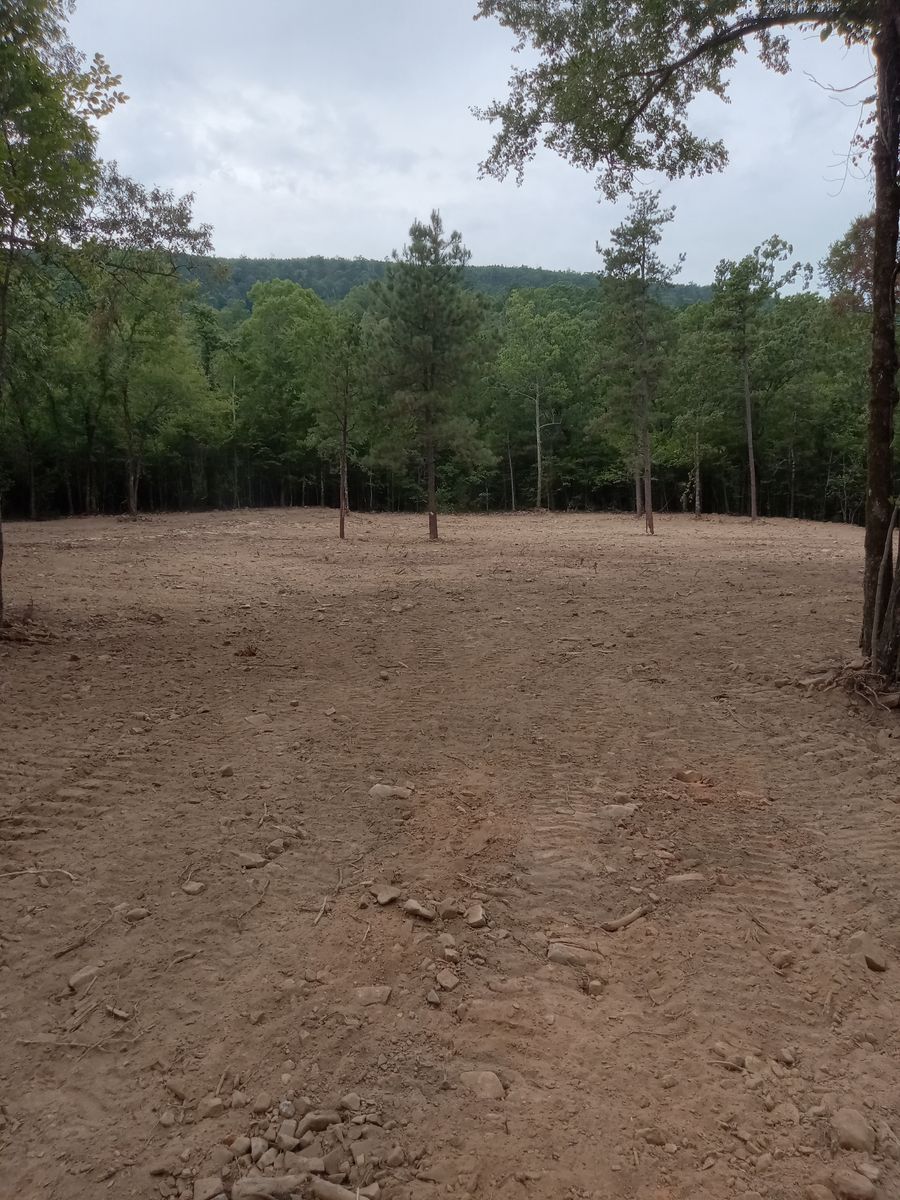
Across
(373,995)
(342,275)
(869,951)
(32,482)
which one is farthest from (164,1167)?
(342,275)

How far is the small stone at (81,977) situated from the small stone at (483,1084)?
1367 millimetres

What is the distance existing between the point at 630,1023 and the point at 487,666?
13.3 feet

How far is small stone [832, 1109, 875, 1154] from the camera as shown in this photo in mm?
2045

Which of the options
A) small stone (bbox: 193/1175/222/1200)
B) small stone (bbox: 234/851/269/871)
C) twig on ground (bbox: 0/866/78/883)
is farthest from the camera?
small stone (bbox: 234/851/269/871)

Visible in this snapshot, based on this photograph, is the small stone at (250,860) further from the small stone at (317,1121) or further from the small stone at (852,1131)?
the small stone at (852,1131)

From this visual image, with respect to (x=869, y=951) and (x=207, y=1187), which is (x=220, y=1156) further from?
(x=869, y=951)

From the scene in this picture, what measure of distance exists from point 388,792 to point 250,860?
915mm

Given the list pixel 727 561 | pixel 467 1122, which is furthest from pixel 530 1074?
pixel 727 561

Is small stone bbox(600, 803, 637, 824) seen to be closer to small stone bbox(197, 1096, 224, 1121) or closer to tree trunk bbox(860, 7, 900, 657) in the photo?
small stone bbox(197, 1096, 224, 1121)

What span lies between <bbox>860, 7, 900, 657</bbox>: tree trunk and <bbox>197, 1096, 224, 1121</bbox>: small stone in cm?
501

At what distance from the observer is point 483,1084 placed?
222cm

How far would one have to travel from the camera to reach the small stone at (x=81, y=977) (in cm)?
260

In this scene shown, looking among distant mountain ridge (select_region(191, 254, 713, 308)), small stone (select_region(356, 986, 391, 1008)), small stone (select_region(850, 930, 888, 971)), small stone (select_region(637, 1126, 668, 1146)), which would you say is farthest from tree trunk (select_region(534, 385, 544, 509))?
distant mountain ridge (select_region(191, 254, 713, 308))

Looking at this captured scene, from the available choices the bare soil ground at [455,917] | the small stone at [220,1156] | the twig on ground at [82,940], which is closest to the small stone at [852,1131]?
the bare soil ground at [455,917]
